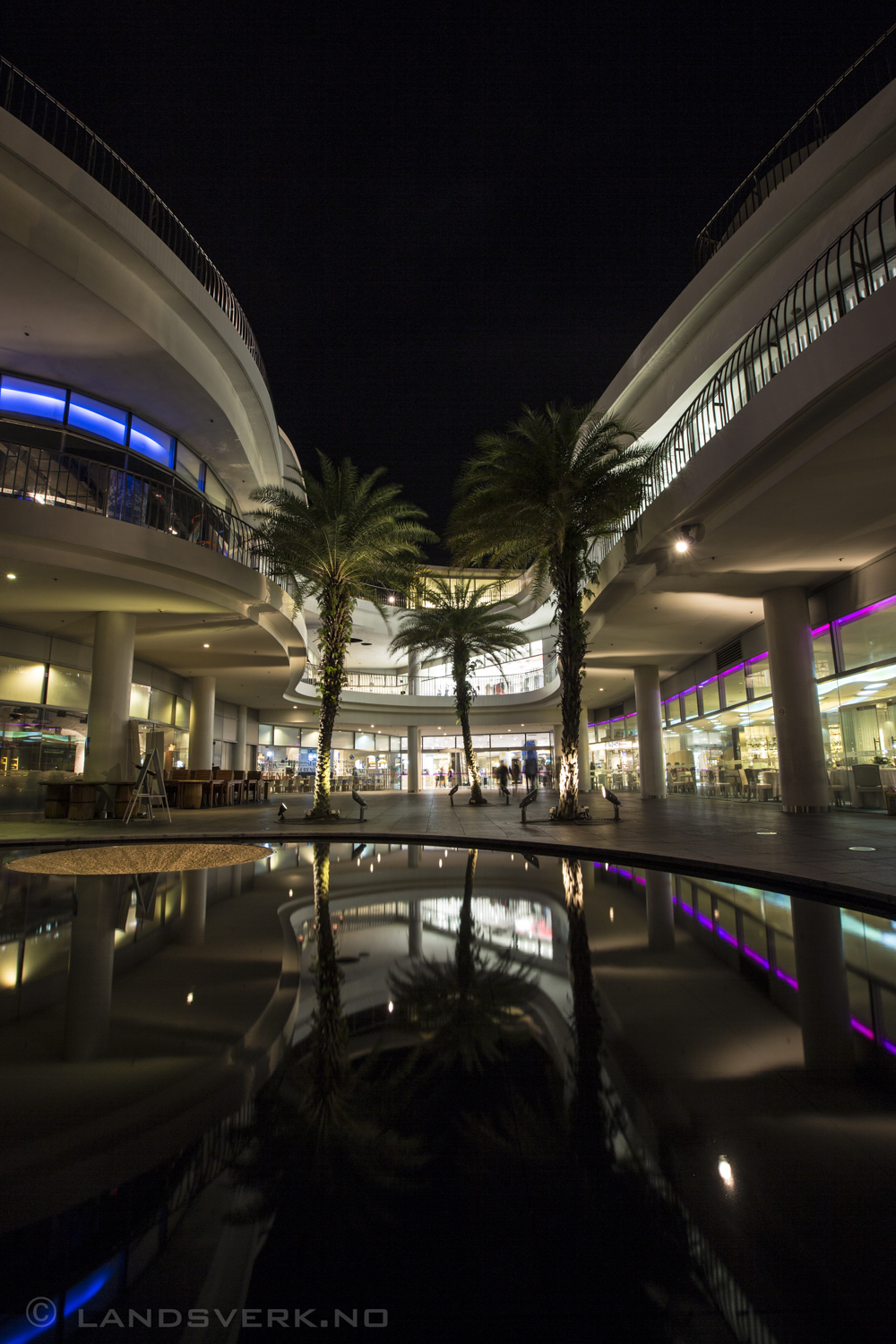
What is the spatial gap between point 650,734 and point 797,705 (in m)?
11.3

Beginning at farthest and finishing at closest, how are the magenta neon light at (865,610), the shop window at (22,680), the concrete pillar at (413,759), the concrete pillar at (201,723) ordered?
the concrete pillar at (413,759)
the concrete pillar at (201,723)
the shop window at (22,680)
the magenta neon light at (865,610)

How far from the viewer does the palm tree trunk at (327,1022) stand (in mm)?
3150

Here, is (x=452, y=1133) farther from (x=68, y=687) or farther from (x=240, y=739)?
(x=240, y=739)

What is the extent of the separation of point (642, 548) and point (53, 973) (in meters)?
14.0

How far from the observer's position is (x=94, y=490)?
14844 millimetres

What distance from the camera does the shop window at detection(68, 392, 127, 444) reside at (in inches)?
657

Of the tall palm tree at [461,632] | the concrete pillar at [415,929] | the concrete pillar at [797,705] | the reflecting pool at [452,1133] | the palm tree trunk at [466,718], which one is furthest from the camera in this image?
the tall palm tree at [461,632]

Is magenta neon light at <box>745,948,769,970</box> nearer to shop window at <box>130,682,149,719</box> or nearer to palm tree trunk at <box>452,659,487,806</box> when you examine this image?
palm tree trunk at <box>452,659,487,806</box>

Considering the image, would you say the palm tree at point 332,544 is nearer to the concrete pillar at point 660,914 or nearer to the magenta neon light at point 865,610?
the concrete pillar at point 660,914

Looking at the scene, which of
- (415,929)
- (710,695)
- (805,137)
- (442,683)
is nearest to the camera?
(415,929)

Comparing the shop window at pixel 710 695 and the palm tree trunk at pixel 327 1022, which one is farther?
the shop window at pixel 710 695

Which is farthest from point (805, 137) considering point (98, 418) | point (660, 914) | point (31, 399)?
point (660, 914)

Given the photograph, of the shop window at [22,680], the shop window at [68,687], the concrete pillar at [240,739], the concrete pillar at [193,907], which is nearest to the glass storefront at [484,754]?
the concrete pillar at [240,739]

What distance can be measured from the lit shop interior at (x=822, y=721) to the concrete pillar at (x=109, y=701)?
60.9ft
